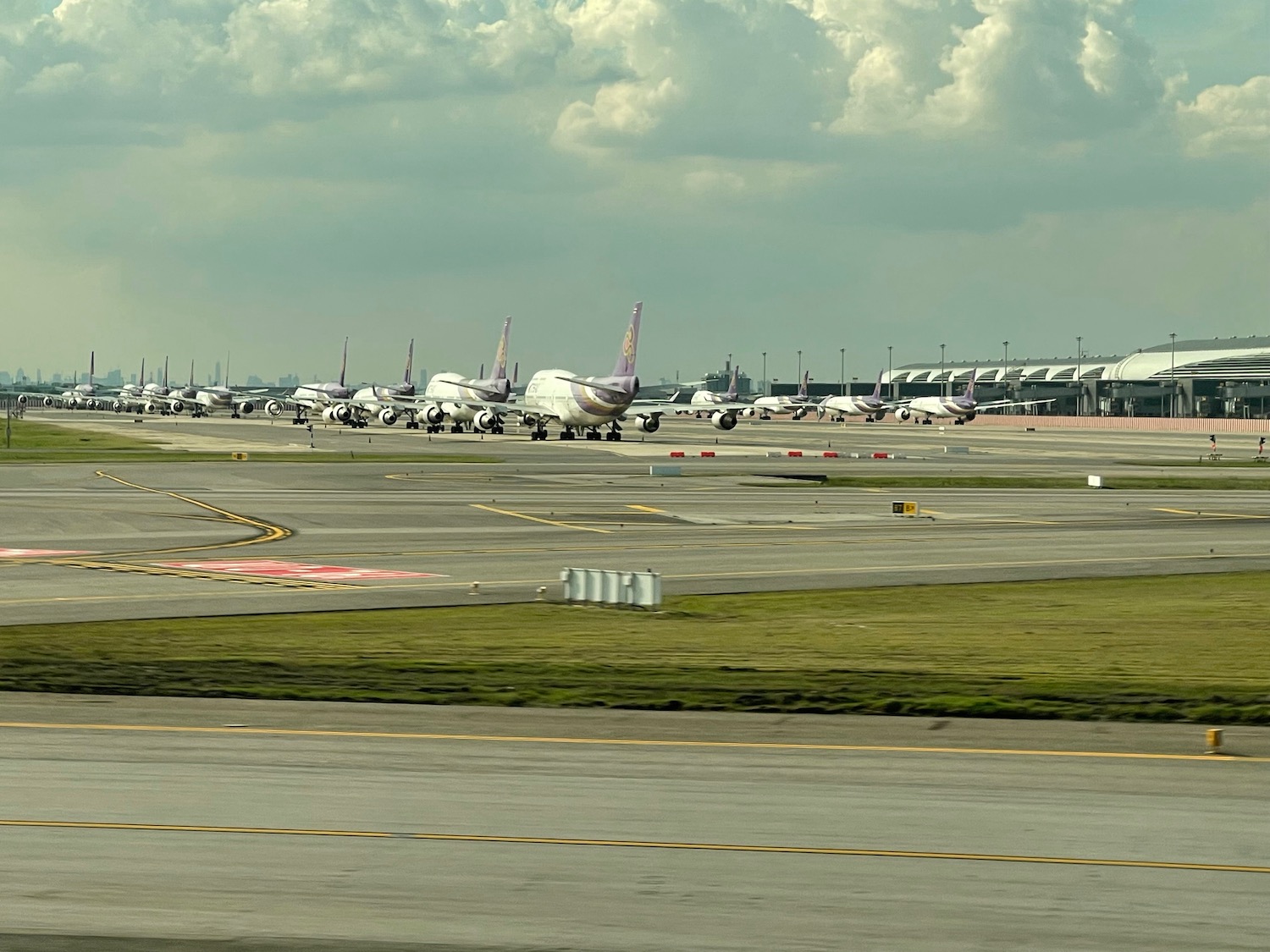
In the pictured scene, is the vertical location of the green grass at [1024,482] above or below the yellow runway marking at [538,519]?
above

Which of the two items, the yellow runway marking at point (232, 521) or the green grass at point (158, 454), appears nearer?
the yellow runway marking at point (232, 521)

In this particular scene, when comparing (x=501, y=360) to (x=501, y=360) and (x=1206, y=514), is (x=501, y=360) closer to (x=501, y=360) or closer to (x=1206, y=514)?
(x=501, y=360)

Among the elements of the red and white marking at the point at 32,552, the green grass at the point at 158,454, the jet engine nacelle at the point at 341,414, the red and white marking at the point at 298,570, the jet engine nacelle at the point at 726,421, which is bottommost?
the red and white marking at the point at 32,552

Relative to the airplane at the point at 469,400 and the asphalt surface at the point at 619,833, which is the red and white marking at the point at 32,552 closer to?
the asphalt surface at the point at 619,833

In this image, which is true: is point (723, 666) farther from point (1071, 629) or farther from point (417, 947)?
point (417, 947)

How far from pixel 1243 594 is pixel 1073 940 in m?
26.4

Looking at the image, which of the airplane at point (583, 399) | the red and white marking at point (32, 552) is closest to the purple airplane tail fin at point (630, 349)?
the airplane at point (583, 399)

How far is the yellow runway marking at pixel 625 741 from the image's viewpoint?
55.7 ft

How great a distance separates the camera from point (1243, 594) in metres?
35.0

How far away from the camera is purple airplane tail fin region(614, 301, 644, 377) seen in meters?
127

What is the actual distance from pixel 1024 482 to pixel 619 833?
2629 inches

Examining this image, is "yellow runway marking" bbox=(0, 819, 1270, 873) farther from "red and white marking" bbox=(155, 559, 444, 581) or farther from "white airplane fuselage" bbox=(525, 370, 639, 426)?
"white airplane fuselage" bbox=(525, 370, 639, 426)

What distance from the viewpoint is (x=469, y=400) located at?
148 meters

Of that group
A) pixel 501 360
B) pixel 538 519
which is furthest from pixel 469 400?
pixel 538 519
